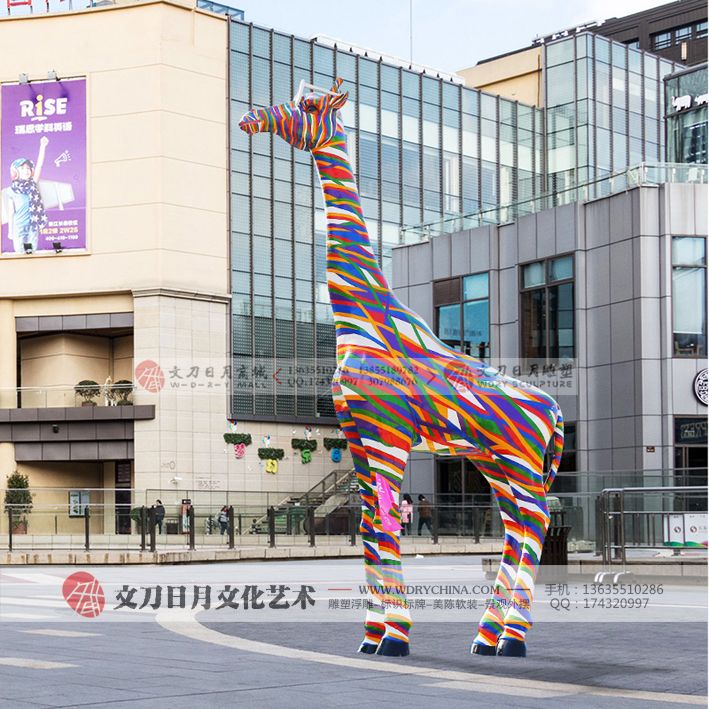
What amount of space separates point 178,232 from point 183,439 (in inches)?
323

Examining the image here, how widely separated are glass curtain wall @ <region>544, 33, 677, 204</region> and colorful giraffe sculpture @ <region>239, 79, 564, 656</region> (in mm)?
52833

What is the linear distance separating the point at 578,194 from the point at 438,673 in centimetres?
3095

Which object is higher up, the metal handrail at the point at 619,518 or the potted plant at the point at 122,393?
the potted plant at the point at 122,393

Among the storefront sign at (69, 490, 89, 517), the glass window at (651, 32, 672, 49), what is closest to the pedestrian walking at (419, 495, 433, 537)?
the storefront sign at (69, 490, 89, 517)

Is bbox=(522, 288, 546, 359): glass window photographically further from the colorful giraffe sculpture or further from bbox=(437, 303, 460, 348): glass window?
the colorful giraffe sculpture

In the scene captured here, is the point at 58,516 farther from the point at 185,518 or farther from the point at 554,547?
the point at 554,547

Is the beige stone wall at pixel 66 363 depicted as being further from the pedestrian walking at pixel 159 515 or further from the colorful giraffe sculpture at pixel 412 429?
the colorful giraffe sculpture at pixel 412 429

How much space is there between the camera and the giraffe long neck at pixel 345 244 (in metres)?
10.2

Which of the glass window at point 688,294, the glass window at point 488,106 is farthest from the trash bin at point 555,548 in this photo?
the glass window at point 488,106

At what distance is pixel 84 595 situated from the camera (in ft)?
60.2

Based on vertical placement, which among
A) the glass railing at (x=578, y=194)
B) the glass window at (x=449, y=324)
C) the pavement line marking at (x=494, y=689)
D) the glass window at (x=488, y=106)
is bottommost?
the pavement line marking at (x=494, y=689)

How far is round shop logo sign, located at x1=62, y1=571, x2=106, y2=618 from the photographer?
15.2 metres

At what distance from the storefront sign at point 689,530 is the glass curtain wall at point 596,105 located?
43096mm

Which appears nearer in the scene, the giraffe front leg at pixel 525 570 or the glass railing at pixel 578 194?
the giraffe front leg at pixel 525 570
